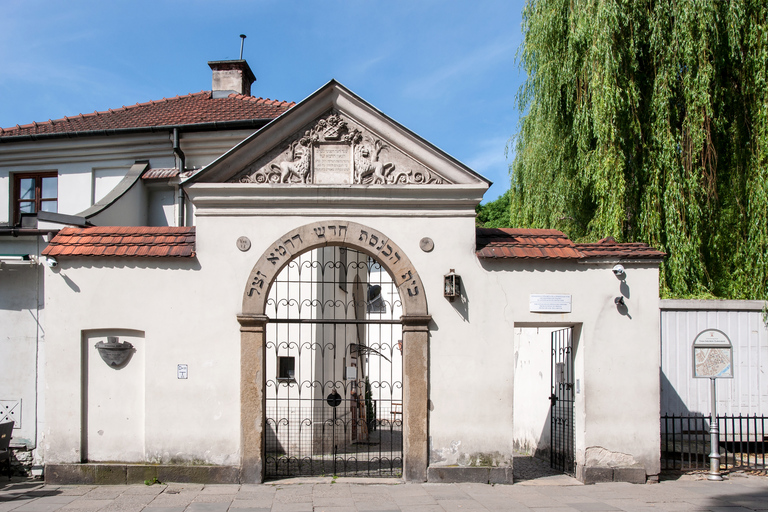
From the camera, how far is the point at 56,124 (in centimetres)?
1421

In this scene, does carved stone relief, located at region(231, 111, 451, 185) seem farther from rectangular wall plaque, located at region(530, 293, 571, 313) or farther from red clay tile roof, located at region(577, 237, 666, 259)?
red clay tile roof, located at region(577, 237, 666, 259)

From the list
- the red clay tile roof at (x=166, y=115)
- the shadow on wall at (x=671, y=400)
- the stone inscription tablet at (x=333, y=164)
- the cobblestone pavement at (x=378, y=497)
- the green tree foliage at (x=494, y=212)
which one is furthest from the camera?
the green tree foliage at (x=494, y=212)

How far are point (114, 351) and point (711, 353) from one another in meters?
9.72

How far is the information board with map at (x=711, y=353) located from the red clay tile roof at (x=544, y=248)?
2785mm

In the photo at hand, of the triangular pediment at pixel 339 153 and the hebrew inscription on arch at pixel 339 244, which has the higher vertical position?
the triangular pediment at pixel 339 153

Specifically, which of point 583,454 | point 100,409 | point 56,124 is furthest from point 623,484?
point 56,124

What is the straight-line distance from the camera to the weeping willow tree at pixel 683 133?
1270 cm

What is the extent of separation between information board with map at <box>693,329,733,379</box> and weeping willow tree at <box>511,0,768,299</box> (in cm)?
153

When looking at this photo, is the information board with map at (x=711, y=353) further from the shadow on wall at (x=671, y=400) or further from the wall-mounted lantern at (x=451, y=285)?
the wall-mounted lantern at (x=451, y=285)

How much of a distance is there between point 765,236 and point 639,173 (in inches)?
107

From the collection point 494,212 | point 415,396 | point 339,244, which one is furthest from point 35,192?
point 494,212

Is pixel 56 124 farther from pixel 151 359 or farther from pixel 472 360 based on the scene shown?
pixel 472 360

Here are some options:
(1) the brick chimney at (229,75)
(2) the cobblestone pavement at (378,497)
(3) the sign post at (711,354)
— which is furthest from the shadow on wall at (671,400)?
(1) the brick chimney at (229,75)

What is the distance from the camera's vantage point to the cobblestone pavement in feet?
24.4
